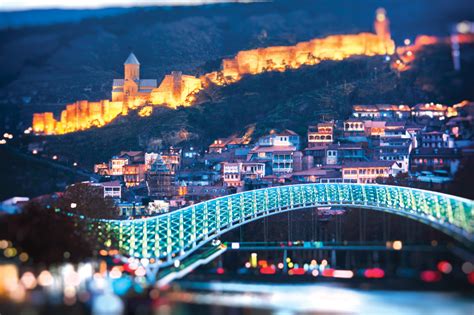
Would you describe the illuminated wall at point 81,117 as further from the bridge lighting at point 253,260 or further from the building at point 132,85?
the bridge lighting at point 253,260

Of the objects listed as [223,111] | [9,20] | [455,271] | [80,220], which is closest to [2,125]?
[9,20]

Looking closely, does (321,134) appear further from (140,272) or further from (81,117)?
(140,272)

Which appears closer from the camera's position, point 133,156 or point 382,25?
point 133,156

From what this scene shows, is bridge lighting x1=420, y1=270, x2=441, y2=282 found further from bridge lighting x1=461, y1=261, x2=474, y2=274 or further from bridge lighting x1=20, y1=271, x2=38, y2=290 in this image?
bridge lighting x1=20, y1=271, x2=38, y2=290

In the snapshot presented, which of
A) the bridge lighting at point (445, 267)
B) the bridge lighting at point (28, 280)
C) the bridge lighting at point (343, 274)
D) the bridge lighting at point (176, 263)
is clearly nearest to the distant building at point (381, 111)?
the bridge lighting at point (343, 274)

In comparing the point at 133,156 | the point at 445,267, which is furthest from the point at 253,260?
the point at 133,156
